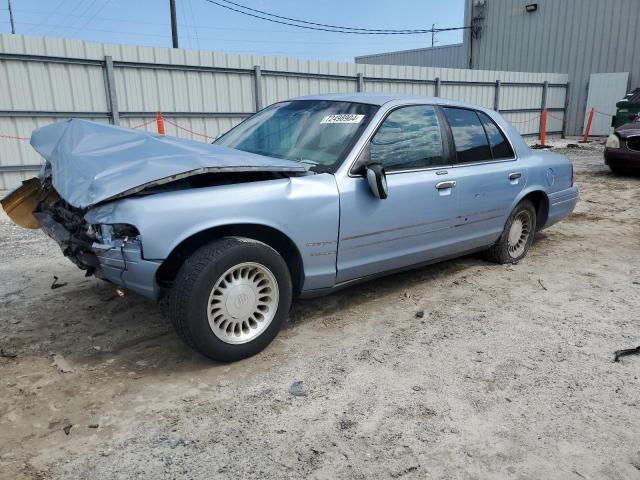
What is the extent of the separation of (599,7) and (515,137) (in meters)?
20.0

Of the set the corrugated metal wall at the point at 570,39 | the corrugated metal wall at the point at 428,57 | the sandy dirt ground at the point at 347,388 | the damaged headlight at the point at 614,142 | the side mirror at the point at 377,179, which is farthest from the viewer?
the corrugated metal wall at the point at 428,57

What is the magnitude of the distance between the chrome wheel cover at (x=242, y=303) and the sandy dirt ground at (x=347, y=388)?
214 mm

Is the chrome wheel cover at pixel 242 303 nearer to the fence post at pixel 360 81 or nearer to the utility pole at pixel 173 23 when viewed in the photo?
the fence post at pixel 360 81

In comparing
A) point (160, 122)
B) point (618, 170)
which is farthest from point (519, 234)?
point (160, 122)

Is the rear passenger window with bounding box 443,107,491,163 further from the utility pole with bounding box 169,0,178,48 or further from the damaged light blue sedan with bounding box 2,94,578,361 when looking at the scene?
the utility pole with bounding box 169,0,178,48

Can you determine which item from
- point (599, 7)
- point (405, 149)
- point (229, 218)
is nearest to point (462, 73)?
point (599, 7)

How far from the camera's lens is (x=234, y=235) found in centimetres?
300

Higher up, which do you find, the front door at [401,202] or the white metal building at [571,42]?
the white metal building at [571,42]

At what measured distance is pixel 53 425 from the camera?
2439 millimetres

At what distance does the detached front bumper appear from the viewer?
8.68 ft

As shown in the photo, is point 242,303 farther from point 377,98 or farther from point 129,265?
point 377,98

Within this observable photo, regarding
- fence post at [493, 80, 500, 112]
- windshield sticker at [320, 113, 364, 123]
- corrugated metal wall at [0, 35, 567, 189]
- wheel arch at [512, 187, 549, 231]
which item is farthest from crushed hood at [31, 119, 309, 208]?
fence post at [493, 80, 500, 112]

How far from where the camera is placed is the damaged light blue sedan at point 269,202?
2.72 meters

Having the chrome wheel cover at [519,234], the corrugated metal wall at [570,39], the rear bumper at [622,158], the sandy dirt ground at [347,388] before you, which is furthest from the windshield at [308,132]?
the corrugated metal wall at [570,39]
